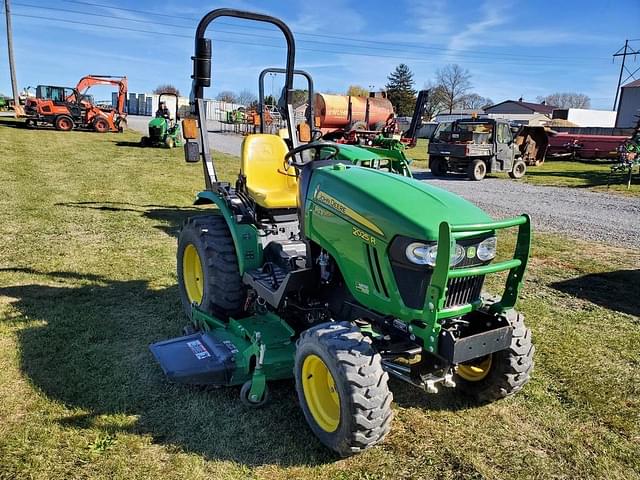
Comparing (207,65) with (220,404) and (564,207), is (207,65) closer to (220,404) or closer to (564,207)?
(220,404)

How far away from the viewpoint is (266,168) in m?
4.34

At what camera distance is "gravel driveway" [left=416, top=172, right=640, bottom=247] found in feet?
28.4

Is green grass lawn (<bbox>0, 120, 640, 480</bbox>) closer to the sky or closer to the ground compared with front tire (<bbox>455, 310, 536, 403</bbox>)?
closer to the ground

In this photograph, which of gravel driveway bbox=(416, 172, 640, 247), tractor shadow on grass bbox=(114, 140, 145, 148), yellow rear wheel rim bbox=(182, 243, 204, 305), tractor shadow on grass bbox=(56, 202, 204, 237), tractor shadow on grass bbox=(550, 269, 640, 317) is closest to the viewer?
yellow rear wheel rim bbox=(182, 243, 204, 305)

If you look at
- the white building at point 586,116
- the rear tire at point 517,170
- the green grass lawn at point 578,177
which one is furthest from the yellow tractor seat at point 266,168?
the white building at point 586,116

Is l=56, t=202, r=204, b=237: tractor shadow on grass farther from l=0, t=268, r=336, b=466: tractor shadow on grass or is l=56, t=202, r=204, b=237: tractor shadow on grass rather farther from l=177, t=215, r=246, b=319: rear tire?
l=177, t=215, r=246, b=319: rear tire

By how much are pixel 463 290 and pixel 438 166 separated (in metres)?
14.9

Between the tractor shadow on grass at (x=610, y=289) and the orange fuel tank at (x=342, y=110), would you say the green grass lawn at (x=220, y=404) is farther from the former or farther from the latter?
the orange fuel tank at (x=342, y=110)

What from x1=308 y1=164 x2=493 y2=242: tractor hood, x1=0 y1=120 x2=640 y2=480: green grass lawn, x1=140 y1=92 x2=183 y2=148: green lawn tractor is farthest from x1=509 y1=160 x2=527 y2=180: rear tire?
x1=308 y1=164 x2=493 y2=242: tractor hood

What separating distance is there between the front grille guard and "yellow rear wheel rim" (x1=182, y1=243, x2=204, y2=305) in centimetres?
238

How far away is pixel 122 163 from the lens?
15.2 m

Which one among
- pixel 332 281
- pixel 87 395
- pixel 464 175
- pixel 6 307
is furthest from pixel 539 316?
pixel 464 175

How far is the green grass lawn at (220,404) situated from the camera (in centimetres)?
270

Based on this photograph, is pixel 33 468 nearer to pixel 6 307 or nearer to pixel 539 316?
pixel 6 307
